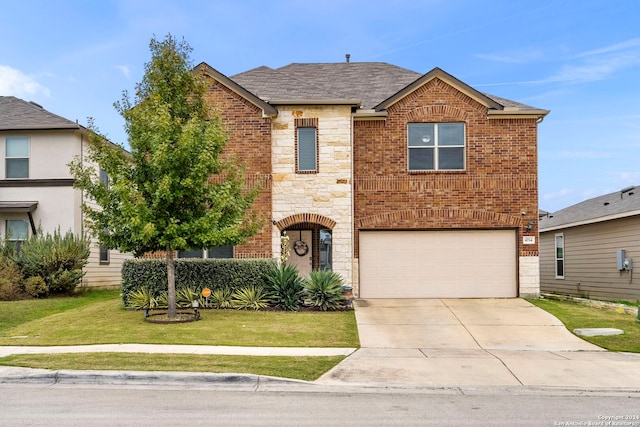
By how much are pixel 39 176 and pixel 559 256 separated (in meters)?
21.9

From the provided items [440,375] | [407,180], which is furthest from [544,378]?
[407,180]

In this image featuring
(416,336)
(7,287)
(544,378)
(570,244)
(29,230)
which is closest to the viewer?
(544,378)

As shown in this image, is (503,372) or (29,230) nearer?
(503,372)

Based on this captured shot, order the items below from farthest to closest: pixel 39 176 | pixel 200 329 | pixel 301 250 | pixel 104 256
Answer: pixel 104 256
pixel 39 176
pixel 301 250
pixel 200 329

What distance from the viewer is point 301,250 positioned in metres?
19.5

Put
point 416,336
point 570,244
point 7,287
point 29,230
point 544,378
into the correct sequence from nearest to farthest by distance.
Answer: point 544,378 < point 416,336 < point 7,287 < point 29,230 < point 570,244

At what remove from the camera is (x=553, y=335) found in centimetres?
1362

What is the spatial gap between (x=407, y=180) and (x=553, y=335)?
7133 millimetres

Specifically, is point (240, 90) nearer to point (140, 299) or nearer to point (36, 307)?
point (140, 299)

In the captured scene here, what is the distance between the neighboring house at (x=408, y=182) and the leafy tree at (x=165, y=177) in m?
3.20

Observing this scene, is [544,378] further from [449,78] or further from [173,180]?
[449,78]

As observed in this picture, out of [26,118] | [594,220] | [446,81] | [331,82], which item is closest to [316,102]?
[331,82]

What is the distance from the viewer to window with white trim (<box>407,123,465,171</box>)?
63.0 ft

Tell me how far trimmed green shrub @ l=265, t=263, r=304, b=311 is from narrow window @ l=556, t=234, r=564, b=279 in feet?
49.0
